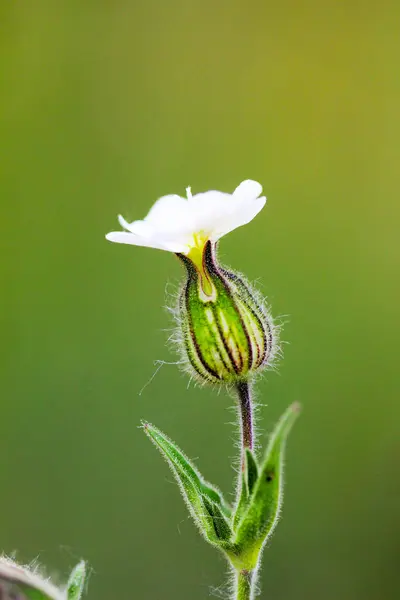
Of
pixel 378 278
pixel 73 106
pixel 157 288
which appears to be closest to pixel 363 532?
pixel 378 278

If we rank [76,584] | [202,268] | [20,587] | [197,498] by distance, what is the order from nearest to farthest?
1. [20,587]
2. [76,584]
3. [197,498]
4. [202,268]

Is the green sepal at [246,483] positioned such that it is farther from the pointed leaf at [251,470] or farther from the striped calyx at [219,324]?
the striped calyx at [219,324]

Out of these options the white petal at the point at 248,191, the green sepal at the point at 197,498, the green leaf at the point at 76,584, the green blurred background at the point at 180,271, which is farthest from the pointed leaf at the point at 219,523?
the green blurred background at the point at 180,271

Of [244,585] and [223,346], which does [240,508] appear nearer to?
[244,585]

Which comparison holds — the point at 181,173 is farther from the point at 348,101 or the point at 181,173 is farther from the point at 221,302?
the point at 221,302

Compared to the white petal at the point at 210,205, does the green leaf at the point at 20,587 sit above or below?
below

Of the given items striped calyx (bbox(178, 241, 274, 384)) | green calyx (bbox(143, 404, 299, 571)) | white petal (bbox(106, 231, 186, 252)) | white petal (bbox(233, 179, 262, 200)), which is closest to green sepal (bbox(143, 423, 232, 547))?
green calyx (bbox(143, 404, 299, 571))

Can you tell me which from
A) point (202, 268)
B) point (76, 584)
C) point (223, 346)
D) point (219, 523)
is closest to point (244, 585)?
point (219, 523)
